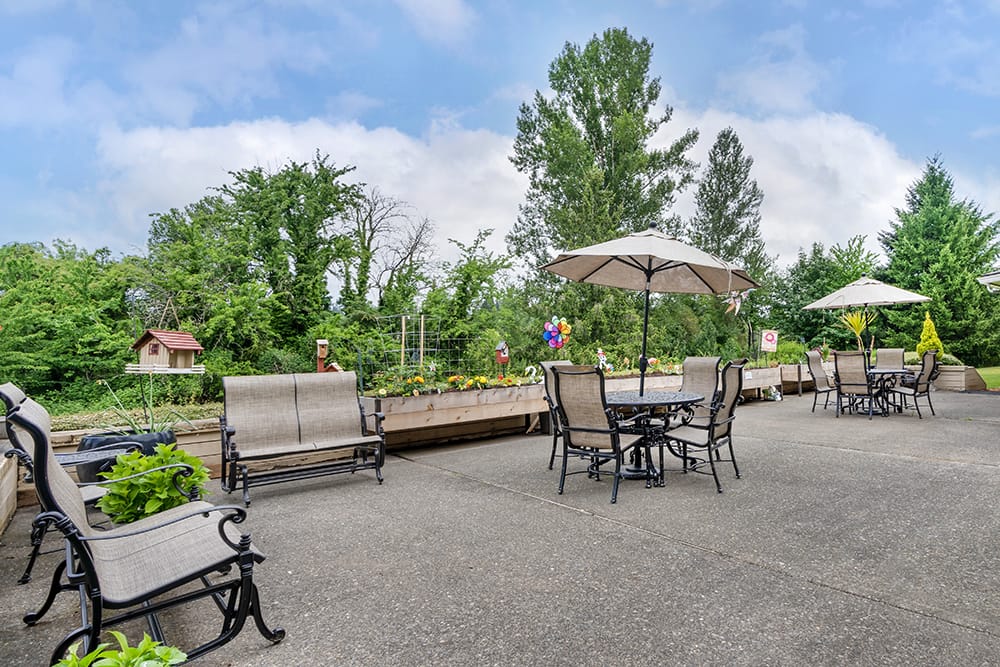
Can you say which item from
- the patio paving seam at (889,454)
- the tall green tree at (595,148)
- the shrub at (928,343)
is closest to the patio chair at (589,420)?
the patio paving seam at (889,454)

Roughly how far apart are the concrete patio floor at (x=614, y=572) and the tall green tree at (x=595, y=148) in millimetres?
12908

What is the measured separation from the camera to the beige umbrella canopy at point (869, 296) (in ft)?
25.3

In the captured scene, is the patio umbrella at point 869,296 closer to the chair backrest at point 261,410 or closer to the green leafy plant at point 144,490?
the chair backrest at point 261,410

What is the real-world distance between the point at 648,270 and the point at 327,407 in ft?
9.65

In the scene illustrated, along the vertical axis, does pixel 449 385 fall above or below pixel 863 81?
below

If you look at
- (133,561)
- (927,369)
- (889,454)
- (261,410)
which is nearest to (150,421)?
(261,410)

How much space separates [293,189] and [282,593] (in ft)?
29.9

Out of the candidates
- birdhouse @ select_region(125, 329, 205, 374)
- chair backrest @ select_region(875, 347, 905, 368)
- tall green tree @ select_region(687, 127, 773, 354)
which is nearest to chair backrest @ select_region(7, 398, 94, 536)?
birdhouse @ select_region(125, 329, 205, 374)

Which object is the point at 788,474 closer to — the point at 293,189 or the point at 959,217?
the point at 293,189

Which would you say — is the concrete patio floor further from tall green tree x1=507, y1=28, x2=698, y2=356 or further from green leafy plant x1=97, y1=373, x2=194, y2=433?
tall green tree x1=507, y1=28, x2=698, y2=356

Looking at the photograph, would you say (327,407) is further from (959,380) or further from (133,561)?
(959,380)

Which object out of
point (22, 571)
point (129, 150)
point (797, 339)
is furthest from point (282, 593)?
point (797, 339)

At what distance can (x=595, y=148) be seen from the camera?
59.2 ft

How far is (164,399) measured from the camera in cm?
664
